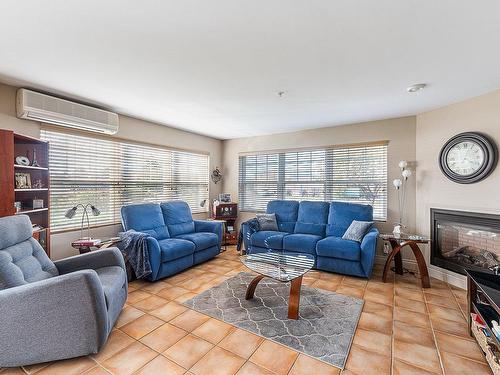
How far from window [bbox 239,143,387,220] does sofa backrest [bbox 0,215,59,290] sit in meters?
3.68

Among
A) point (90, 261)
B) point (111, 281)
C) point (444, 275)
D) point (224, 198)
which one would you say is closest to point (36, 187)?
point (90, 261)

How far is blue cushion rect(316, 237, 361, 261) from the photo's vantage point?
330cm

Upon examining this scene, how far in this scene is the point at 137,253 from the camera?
3094mm

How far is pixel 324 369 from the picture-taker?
66.7 inches

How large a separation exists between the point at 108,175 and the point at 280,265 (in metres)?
2.84

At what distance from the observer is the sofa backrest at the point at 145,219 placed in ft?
11.5

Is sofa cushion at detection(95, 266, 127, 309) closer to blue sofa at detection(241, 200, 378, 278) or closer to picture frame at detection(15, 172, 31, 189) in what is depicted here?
picture frame at detection(15, 172, 31, 189)

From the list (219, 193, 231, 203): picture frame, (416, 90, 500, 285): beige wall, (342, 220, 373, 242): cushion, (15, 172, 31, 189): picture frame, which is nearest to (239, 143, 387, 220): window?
(219, 193, 231, 203): picture frame

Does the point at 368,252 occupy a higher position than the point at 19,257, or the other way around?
the point at 19,257

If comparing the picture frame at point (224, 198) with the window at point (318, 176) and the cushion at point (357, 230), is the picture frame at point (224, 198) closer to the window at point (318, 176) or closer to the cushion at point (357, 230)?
the window at point (318, 176)

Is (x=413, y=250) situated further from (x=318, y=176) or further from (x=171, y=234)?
(x=171, y=234)

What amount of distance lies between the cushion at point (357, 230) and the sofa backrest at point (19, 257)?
3515 millimetres

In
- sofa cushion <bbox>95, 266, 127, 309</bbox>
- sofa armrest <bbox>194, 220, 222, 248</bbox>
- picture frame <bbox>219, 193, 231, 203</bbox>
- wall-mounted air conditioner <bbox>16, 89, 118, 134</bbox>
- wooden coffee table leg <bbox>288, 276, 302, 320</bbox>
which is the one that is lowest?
wooden coffee table leg <bbox>288, 276, 302, 320</bbox>

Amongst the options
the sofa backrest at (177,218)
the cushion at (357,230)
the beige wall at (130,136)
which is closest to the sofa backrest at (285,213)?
the cushion at (357,230)
